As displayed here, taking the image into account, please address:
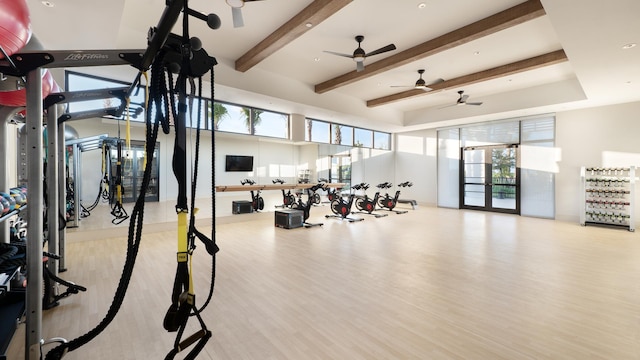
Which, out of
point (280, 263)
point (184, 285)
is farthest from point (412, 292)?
point (184, 285)

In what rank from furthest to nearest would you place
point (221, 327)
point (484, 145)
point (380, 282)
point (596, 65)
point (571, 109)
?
1. point (484, 145)
2. point (571, 109)
3. point (596, 65)
4. point (380, 282)
5. point (221, 327)

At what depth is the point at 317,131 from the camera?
374 inches

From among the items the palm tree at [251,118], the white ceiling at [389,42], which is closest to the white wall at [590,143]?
the white ceiling at [389,42]

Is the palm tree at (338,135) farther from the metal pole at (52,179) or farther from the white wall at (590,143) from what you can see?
the metal pole at (52,179)

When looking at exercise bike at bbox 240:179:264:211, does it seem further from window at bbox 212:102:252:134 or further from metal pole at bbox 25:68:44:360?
metal pole at bbox 25:68:44:360

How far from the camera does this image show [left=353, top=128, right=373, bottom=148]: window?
10.9 meters

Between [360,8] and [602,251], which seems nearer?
[360,8]

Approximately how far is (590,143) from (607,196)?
56.4 inches

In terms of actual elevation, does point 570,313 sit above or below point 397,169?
below

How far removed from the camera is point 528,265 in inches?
156

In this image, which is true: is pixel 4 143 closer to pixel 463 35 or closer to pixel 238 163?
pixel 238 163

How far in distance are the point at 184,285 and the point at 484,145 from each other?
34.3ft

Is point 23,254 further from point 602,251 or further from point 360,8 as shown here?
point 602,251

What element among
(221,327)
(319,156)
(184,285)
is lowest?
(221,327)
